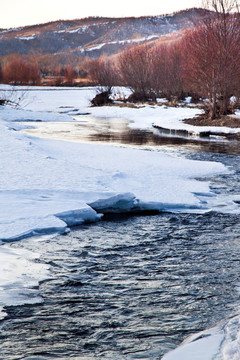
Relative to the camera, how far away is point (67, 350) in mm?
3447

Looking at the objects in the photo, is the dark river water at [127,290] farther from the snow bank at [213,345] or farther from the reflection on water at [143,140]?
the reflection on water at [143,140]

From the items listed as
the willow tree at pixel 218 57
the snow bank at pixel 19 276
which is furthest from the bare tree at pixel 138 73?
the snow bank at pixel 19 276

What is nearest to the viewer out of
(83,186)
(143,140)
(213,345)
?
(213,345)

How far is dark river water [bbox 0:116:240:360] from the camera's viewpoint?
3.55 metres

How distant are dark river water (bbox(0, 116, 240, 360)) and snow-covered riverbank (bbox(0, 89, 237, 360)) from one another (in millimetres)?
252

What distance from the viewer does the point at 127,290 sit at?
4465 mm

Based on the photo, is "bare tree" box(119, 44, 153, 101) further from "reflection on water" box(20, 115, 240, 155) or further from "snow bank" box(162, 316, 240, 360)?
"snow bank" box(162, 316, 240, 360)

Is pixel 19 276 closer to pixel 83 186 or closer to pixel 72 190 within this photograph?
pixel 72 190

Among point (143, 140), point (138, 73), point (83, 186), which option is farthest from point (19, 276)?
point (138, 73)

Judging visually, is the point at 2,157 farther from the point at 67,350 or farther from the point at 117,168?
the point at 67,350

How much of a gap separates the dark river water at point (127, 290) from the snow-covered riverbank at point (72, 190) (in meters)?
0.25

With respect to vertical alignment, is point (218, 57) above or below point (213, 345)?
above

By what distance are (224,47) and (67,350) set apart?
21.5 meters

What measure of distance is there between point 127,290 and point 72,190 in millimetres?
3279
